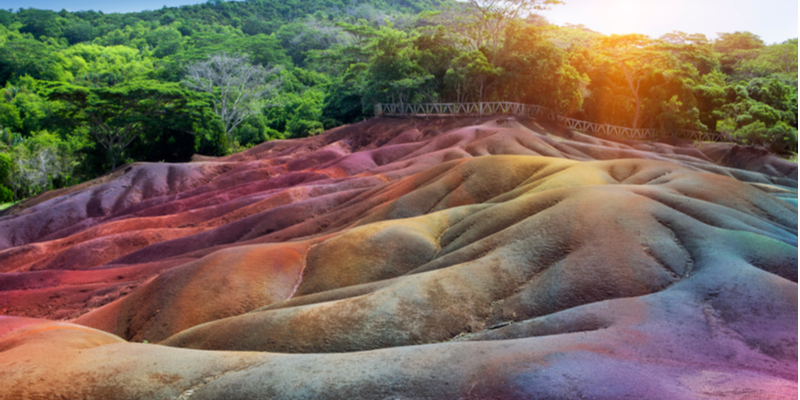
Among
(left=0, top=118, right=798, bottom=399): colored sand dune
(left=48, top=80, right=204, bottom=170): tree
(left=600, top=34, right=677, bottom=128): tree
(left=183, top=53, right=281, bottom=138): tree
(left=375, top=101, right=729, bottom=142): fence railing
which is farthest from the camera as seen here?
(left=183, top=53, right=281, bottom=138): tree

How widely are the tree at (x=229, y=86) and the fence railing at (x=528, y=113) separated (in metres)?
17.6

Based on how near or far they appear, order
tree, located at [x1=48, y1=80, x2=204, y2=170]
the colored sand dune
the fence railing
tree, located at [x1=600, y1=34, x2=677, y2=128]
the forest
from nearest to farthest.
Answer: the colored sand dune
tree, located at [x1=48, y1=80, x2=204, y2=170]
the forest
the fence railing
tree, located at [x1=600, y1=34, x2=677, y2=128]

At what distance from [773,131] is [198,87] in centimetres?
5572

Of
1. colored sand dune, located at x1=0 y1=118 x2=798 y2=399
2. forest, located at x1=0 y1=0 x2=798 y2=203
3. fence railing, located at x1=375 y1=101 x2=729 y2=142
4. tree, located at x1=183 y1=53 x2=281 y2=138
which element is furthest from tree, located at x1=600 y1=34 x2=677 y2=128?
tree, located at x1=183 y1=53 x2=281 y2=138

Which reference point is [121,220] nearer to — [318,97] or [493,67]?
[493,67]

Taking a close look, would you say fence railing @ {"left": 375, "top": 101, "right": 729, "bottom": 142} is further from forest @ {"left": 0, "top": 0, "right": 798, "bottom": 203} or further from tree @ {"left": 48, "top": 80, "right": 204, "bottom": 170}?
tree @ {"left": 48, "top": 80, "right": 204, "bottom": 170}

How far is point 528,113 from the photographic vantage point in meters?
45.9

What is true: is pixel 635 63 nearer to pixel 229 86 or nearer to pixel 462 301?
pixel 229 86

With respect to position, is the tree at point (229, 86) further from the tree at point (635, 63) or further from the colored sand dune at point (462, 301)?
the tree at point (635, 63)

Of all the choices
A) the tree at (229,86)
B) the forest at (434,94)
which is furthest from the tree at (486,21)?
the tree at (229,86)

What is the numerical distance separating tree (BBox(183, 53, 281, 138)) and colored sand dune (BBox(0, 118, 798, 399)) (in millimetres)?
33652

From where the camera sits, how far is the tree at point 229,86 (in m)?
55.2

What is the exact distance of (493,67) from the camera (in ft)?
145

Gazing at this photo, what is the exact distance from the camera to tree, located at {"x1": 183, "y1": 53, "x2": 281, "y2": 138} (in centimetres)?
5522
